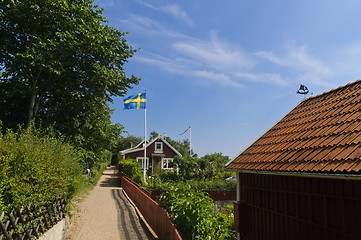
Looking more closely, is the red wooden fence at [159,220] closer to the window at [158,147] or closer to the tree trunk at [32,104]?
the tree trunk at [32,104]

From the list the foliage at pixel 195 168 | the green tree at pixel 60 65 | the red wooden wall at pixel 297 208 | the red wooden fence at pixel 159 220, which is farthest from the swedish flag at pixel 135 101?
the red wooden wall at pixel 297 208

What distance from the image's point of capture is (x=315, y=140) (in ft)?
22.1

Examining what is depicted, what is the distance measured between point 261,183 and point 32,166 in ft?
23.9

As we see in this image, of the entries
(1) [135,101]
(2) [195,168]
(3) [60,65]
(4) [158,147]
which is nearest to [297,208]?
(3) [60,65]

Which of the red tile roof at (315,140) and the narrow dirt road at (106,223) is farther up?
the red tile roof at (315,140)

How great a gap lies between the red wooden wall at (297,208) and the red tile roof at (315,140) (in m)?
0.41

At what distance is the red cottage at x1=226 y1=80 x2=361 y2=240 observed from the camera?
5086 millimetres

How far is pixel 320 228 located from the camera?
5.59 m

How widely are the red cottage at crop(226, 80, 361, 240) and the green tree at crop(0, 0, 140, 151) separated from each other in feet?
37.6

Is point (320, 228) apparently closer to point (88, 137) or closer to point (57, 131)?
point (57, 131)

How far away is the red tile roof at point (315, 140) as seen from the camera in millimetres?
5473

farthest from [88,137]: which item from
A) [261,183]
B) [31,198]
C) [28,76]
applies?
[261,183]

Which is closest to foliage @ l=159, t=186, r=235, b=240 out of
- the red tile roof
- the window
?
the red tile roof

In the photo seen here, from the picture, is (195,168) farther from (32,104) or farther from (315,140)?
(315,140)
